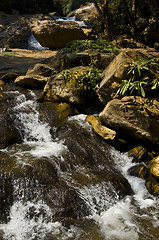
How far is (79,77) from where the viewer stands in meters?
6.65

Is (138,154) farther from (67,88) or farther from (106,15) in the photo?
(106,15)

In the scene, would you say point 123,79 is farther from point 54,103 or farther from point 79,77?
point 54,103

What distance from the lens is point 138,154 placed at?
500 cm

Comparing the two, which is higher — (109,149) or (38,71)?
(38,71)

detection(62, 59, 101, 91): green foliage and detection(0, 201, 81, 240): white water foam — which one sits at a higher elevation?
detection(62, 59, 101, 91): green foliage

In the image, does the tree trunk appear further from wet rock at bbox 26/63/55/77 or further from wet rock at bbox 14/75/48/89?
wet rock at bbox 14/75/48/89

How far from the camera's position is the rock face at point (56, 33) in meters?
13.0

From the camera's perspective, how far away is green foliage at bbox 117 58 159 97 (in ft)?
16.9

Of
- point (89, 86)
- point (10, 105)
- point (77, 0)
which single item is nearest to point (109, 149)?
point (89, 86)

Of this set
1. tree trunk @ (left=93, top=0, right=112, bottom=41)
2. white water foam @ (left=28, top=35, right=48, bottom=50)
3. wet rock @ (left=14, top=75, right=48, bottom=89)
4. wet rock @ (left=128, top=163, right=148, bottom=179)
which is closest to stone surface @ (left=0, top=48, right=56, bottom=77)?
wet rock @ (left=14, top=75, right=48, bottom=89)

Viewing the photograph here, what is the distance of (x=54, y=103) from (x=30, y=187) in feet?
10.7

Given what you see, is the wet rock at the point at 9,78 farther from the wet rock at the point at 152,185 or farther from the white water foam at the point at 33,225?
the wet rock at the point at 152,185

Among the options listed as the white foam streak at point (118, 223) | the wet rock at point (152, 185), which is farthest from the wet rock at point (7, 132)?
the wet rock at point (152, 185)

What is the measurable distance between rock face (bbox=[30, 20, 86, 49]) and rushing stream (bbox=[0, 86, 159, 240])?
9.66m
